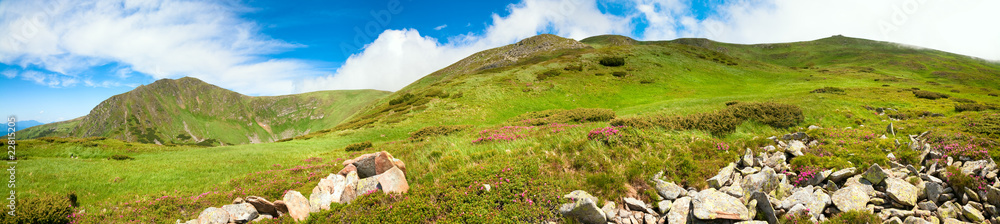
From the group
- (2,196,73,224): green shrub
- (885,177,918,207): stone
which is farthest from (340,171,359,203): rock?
(885,177,918,207): stone

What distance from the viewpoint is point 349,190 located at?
9.04 m

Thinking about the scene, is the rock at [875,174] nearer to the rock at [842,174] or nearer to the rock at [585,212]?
the rock at [842,174]

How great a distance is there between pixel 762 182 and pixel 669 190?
242 cm

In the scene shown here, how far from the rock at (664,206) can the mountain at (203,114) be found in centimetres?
16248

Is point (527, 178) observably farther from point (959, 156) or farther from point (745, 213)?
point (959, 156)

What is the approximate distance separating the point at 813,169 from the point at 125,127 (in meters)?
242

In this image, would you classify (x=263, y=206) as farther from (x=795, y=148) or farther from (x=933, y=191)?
(x=933, y=191)

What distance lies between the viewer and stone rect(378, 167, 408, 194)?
914 centimetres

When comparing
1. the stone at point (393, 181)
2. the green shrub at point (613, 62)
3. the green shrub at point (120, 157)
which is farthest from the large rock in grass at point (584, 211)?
the green shrub at point (613, 62)

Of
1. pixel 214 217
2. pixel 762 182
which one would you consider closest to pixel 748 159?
pixel 762 182

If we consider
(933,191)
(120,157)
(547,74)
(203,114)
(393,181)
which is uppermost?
(203,114)

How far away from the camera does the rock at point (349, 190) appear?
8.95 metres

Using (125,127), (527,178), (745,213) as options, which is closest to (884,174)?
(745,213)

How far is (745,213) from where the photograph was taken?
7.04 metres
